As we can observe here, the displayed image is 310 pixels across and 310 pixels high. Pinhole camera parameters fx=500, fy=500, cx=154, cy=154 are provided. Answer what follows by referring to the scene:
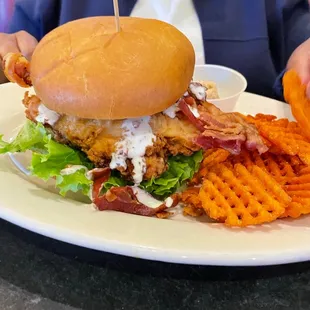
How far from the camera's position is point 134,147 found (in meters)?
1.24

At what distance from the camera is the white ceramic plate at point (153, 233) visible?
989 millimetres

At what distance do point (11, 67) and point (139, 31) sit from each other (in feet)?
1.26

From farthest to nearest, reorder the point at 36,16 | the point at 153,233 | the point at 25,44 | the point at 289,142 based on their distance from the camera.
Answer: the point at 36,16, the point at 25,44, the point at 289,142, the point at 153,233

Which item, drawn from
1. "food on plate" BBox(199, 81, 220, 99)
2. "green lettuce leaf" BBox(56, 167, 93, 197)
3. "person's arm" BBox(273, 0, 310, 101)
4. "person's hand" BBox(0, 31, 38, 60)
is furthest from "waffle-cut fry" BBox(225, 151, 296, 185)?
"person's arm" BBox(273, 0, 310, 101)

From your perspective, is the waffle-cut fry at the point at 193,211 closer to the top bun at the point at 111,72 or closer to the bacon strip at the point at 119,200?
the bacon strip at the point at 119,200

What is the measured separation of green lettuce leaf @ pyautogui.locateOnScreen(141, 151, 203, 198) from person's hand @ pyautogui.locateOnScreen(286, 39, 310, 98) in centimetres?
38

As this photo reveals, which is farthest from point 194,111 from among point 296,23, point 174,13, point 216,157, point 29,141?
point 296,23

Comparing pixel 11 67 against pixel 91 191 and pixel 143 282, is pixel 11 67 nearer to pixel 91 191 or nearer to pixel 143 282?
pixel 91 191

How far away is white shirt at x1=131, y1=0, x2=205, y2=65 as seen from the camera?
2010 mm

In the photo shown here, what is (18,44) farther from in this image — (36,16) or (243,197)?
(243,197)

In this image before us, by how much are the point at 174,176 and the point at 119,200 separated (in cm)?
20

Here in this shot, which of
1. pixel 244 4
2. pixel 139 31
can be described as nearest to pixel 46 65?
pixel 139 31

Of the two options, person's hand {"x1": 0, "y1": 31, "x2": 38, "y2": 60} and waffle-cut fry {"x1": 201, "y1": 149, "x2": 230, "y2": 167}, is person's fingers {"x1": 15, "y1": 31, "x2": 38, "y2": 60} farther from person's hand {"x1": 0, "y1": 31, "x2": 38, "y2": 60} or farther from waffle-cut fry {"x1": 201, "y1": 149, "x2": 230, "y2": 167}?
waffle-cut fry {"x1": 201, "y1": 149, "x2": 230, "y2": 167}

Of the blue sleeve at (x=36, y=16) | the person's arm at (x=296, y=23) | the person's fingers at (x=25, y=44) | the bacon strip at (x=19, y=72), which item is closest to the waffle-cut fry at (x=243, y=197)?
the bacon strip at (x=19, y=72)
